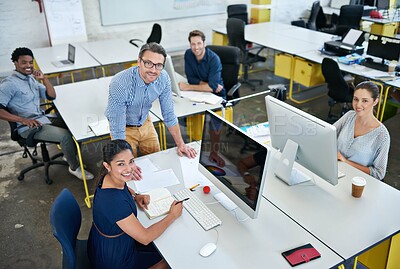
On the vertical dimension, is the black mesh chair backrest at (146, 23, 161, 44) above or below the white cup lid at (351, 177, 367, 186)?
above

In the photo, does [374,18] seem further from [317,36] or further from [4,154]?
[4,154]

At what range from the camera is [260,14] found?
311 inches

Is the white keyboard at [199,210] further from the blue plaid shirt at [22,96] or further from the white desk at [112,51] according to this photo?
the white desk at [112,51]

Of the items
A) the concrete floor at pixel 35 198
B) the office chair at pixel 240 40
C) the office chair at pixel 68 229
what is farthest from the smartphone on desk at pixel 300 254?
the office chair at pixel 240 40

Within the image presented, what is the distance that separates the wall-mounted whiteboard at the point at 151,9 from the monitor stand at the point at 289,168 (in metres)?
5.65

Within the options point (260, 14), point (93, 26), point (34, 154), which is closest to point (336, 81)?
point (34, 154)

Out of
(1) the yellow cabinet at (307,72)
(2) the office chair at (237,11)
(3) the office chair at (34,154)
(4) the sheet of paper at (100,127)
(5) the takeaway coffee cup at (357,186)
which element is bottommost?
(3) the office chair at (34,154)

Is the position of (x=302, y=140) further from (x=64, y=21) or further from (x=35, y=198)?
(x=64, y=21)

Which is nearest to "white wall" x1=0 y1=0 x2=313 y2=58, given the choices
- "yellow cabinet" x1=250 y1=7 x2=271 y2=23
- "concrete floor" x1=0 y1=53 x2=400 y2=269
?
"yellow cabinet" x1=250 y1=7 x2=271 y2=23

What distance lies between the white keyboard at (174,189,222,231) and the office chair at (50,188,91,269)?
1.96 ft

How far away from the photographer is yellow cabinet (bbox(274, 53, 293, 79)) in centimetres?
527

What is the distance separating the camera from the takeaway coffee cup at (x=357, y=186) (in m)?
2.15

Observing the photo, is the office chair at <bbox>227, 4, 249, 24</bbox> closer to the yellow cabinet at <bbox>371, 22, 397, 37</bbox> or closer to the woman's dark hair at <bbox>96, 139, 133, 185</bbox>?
the yellow cabinet at <bbox>371, 22, 397, 37</bbox>

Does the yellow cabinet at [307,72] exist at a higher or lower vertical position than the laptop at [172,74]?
lower
